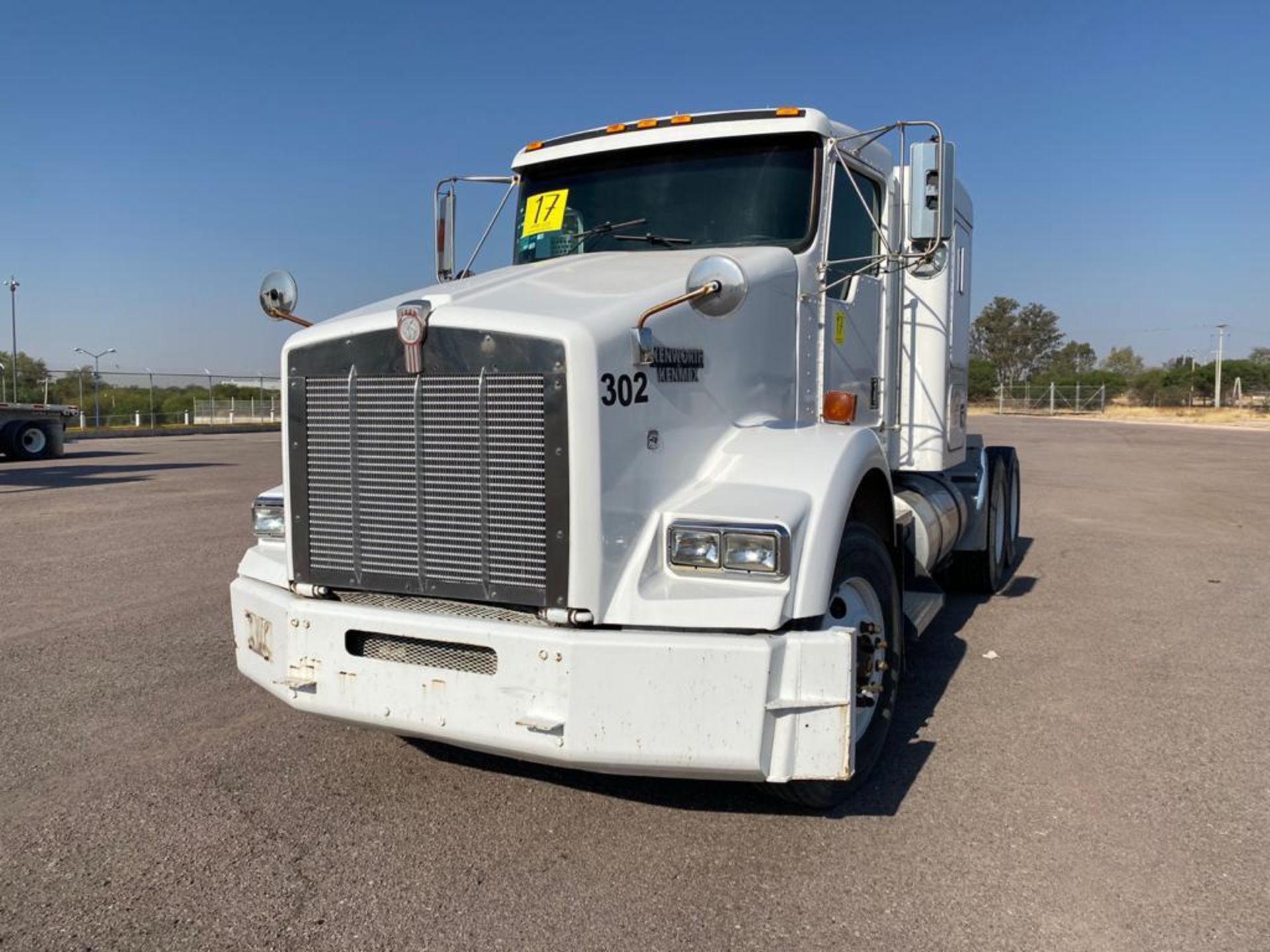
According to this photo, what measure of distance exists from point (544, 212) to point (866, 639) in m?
2.85

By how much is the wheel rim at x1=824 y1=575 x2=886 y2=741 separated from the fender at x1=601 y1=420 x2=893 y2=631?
0.41 meters

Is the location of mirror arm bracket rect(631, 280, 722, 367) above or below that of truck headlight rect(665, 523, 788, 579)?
above

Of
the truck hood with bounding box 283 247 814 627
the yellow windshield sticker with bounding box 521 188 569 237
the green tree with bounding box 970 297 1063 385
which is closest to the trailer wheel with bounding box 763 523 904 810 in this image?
the truck hood with bounding box 283 247 814 627

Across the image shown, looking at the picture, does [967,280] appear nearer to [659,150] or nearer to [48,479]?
[659,150]

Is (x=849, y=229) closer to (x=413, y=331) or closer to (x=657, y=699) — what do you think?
(x=413, y=331)

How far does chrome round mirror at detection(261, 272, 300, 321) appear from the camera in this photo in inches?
172

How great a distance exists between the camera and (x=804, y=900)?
324 cm

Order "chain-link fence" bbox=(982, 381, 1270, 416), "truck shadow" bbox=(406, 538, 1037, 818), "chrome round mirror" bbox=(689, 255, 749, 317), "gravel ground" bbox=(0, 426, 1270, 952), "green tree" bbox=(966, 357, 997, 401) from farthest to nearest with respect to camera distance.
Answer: "green tree" bbox=(966, 357, 997, 401) → "chain-link fence" bbox=(982, 381, 1270, 416) → "truck shadow" bbox=(406, 538, 1037, 818) → "chrome round mirror" bbox=(689, 255, 749, 317) → "gravel ground" bbox=(0, 426, 1270, 952)

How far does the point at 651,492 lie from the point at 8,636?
4958mm

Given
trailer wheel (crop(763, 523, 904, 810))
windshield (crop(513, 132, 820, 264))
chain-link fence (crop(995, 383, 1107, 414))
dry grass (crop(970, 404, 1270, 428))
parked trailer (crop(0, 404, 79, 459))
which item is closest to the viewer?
trailer wheel (crop(763, 523, 904, 810))

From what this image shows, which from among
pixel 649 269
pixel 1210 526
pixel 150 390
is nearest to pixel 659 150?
pixel 649 269

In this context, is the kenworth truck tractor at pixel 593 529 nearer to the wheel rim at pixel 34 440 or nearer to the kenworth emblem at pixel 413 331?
the kenworth emblem at pixel 413 331

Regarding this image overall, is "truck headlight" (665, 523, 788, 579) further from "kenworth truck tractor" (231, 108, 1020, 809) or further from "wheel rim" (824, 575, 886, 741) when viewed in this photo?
"wheel rim" (824, 575, 886, 741)

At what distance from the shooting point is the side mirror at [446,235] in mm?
6309
